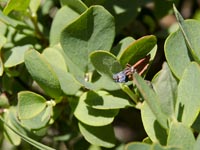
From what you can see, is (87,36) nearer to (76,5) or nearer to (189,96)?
(76,5)

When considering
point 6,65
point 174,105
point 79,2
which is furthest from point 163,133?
point 6,65

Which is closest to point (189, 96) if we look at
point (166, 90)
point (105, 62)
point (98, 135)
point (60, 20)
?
point (166, 90)

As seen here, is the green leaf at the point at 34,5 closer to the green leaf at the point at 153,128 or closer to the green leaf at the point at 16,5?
the green leaf at the point at 16,5

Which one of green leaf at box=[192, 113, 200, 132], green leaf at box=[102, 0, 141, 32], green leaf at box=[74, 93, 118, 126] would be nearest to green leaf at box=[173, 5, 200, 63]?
green leaf at box=[192, 113, 200, 132]

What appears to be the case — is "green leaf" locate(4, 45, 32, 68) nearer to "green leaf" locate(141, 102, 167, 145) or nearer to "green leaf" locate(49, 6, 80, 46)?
"green leaf" locate(49, 6, 80, 46)

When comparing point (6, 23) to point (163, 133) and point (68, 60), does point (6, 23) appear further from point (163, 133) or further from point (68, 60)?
point (163, 133)
